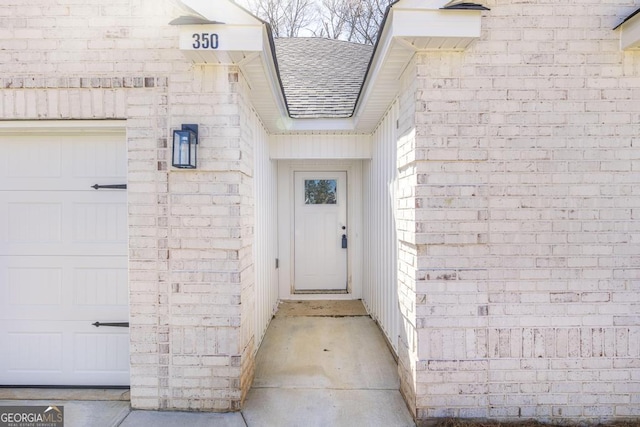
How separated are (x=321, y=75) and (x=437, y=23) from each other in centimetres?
421

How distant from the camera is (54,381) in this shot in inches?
127

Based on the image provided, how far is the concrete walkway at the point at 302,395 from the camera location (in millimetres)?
2830

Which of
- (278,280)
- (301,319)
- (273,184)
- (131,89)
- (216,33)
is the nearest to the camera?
(216,33)

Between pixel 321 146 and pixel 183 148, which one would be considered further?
pixel 321 146

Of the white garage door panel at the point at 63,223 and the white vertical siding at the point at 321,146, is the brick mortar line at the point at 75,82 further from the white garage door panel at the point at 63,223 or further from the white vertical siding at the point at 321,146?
the white vertical siding at the point at 321,146

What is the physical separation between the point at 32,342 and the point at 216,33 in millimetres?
3004

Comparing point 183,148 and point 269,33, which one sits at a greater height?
point 269,33

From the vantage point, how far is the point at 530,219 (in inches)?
109

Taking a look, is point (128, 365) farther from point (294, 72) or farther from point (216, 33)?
point (294, 72)

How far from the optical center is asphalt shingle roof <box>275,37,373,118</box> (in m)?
5.12

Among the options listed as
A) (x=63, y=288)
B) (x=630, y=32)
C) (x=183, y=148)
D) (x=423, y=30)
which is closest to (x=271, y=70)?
(x=183, y=148)

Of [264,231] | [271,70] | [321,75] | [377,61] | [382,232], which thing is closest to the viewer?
[377,61]

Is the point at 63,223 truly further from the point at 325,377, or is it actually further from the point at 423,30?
the point at 423,30

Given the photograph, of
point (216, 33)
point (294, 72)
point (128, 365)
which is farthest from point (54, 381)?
point (294, 72)
